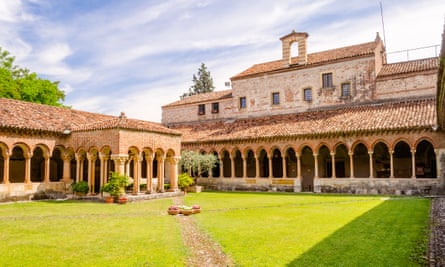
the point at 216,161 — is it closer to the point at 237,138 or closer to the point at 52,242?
the point at 237,138

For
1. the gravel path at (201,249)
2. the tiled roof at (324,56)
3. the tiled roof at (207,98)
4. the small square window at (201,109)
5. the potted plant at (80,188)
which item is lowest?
the gravel path at (201,249)

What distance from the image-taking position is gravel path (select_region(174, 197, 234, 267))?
7230 mm

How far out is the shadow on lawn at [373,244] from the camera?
7.01m

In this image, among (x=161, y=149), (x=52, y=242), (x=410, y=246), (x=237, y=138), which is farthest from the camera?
(x=237, y=138)

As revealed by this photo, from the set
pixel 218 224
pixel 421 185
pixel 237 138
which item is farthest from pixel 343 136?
pixel 218 224

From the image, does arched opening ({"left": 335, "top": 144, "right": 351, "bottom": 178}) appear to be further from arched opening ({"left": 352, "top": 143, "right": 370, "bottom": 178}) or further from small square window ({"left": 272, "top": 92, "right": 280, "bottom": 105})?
small square window ({"left": 272, "top": 92, "right": 280, "bottom": 105})

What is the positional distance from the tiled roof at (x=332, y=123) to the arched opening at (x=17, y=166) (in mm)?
12098

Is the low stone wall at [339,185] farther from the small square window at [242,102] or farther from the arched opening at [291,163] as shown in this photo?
the small square window at [242,102]

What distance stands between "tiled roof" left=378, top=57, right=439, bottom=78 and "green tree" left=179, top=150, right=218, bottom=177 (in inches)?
539

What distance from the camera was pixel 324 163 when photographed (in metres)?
26.9

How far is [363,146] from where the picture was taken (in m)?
24.9

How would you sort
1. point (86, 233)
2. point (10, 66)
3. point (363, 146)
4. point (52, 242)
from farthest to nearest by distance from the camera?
1. point (10, 66)
2. point (363, 146)
3. point (86, 233)
4. point (52, 242)

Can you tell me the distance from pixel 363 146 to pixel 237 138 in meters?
8.79

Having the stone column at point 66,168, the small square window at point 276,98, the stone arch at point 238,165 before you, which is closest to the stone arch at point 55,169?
the stone column at point 66,168
